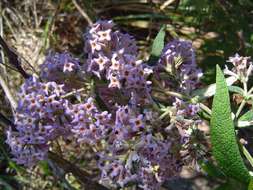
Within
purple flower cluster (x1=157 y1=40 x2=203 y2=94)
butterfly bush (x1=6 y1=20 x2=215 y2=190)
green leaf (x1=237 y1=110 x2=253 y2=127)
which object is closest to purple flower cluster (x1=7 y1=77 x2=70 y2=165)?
butterfly bush (x1=6 y1=20 x2=215 y2=190)

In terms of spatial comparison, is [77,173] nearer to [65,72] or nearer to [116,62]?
[65,72]

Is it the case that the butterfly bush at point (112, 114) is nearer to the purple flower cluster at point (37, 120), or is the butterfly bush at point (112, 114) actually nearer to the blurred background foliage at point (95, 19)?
the purple flower cluster at point (37, 120)

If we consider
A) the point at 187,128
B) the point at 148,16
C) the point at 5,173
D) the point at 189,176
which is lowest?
the point at 189,176

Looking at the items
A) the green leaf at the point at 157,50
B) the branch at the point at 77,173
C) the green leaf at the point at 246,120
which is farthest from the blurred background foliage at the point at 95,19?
the green leaf at the point at 246,120

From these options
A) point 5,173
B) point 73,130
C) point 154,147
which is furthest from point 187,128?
point 5,173

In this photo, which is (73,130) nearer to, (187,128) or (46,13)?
(187,128)

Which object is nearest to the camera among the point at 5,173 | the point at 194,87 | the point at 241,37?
the point at 194,87
